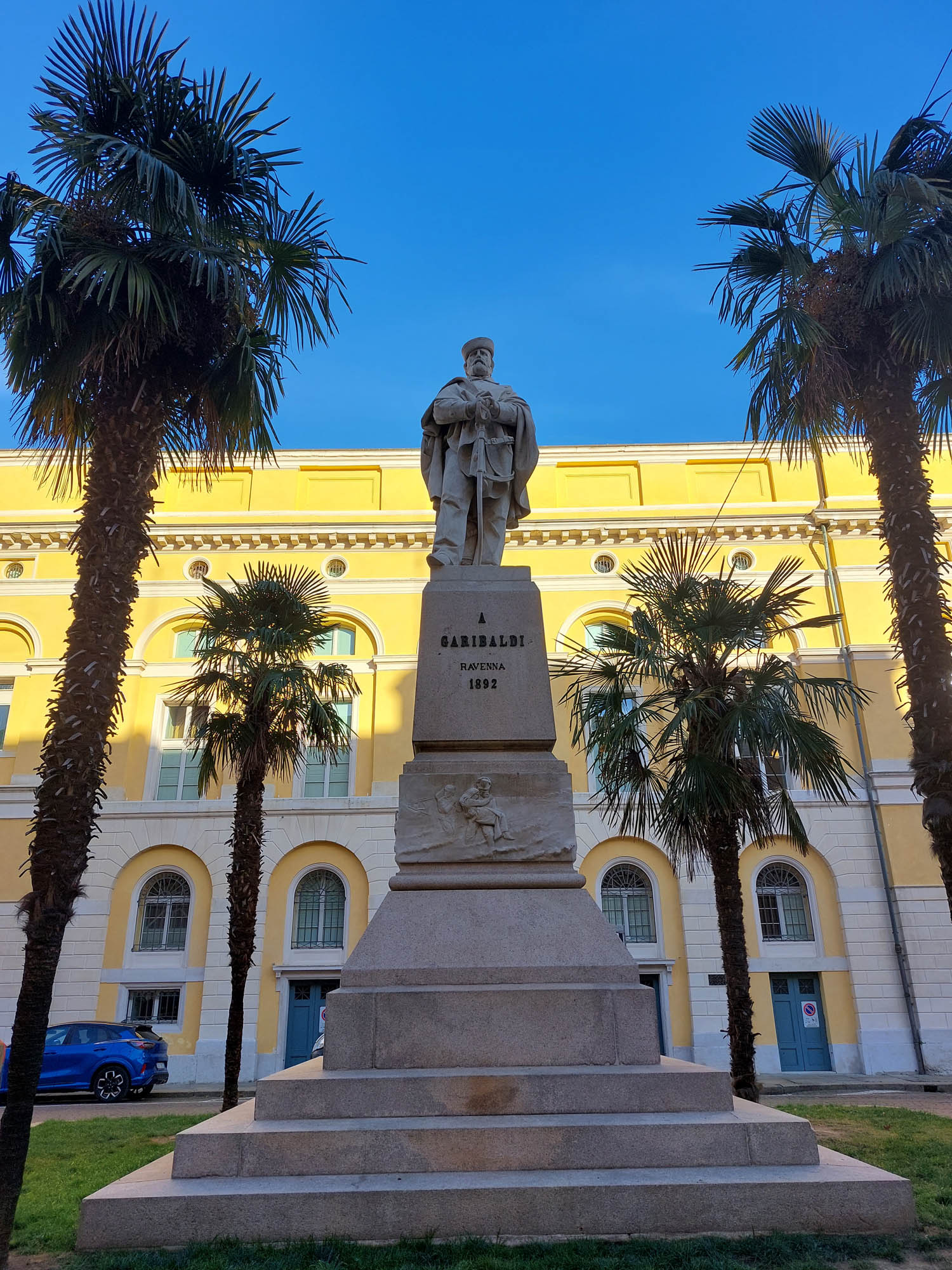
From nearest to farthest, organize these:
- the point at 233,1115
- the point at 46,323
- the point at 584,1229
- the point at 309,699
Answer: the point at 584,1229 < the point at 233,1115 < the point at 46,323 < the point at 309,699

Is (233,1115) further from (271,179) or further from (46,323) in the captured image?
(271,179)

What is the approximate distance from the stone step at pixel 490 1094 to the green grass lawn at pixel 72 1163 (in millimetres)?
1680

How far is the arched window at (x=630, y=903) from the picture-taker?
22.0m

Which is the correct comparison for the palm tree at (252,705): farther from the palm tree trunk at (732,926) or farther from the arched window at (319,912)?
the palm tree trunk at (732,926)

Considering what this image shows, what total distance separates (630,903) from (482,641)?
16747mm

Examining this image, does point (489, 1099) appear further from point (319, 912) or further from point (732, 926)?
point (319, 912)

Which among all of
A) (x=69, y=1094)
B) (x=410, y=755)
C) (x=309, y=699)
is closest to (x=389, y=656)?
(x=410, y=755)

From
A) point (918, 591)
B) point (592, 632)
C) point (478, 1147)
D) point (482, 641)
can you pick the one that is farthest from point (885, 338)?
point (592, 632)

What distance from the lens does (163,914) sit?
22562 mm

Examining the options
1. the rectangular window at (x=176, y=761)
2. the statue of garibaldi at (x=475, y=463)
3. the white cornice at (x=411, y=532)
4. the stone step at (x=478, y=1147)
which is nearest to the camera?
the stone step at (x=478, y=1147)

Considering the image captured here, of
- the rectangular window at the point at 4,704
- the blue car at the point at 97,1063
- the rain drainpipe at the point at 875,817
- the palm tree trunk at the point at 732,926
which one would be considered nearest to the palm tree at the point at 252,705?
the blue car at the point at 97,1063

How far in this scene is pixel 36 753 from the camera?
76.2 ft

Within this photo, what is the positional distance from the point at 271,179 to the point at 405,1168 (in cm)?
866

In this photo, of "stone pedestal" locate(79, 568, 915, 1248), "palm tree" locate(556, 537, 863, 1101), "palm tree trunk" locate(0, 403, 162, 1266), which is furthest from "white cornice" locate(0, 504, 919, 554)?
"stone pedestal" locate(79, 568, 915, 1248)
